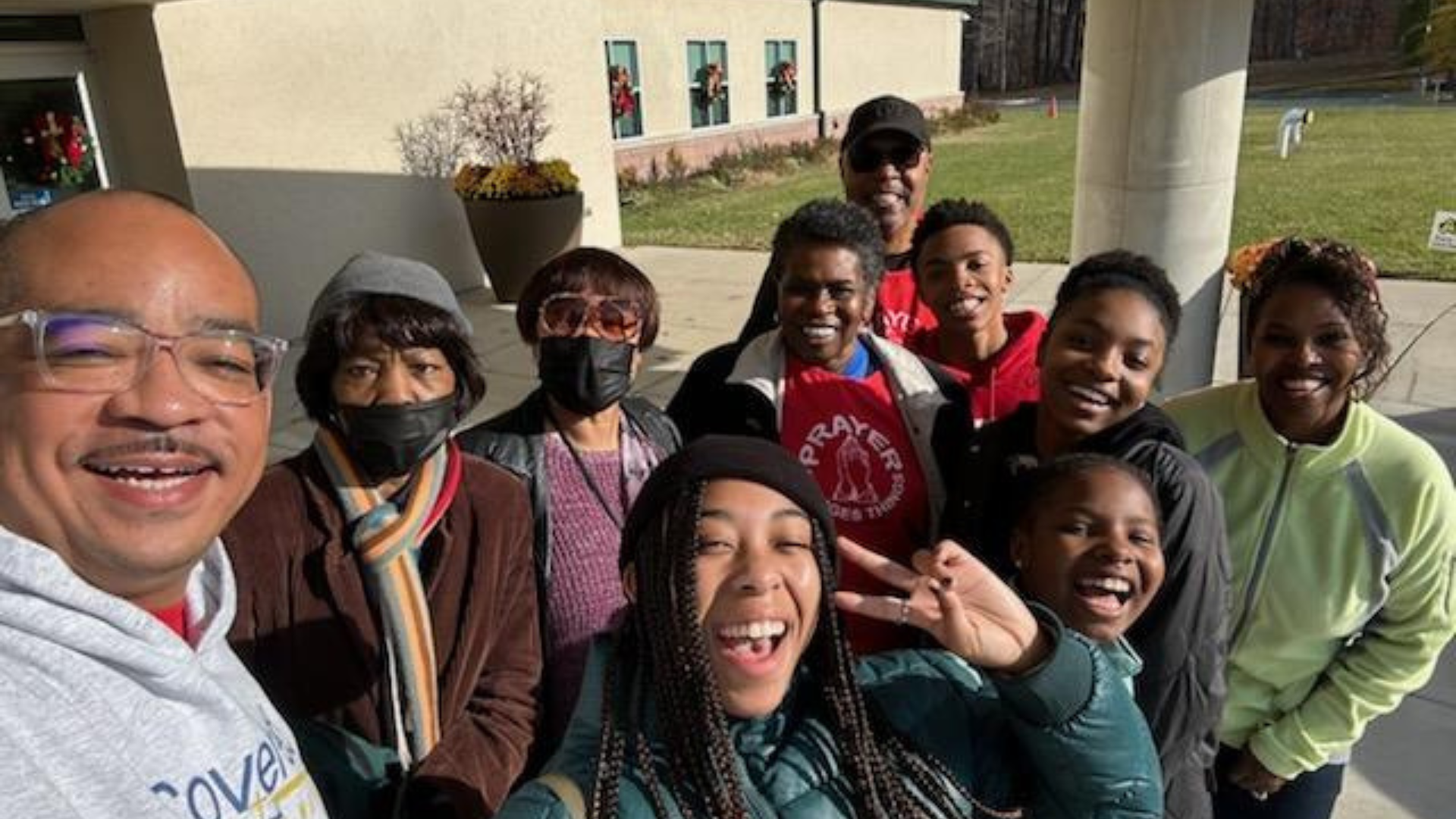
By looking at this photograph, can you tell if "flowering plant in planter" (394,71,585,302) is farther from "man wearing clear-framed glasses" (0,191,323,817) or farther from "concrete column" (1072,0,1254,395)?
"man wearing clear-framed glasses" (0,191,323,817)

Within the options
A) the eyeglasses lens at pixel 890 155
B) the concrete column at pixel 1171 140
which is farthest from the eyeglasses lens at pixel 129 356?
the concrete column at pixel 1171 140

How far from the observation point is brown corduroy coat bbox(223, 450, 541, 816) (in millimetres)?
1742

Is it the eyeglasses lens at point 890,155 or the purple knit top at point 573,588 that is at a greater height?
the eyeglasses lens at point 890,155

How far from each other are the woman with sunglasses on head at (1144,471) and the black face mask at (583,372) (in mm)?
857

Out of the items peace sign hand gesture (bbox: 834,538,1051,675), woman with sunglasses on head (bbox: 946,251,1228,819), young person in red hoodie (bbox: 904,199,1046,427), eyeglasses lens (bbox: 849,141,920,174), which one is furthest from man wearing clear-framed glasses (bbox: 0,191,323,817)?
eyeglasses lens (bbox: 849,141,920,174)

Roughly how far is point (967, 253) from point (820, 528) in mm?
1543

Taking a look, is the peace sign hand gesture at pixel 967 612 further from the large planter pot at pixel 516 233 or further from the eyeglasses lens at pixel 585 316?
the large planter pot at pixel 516 233

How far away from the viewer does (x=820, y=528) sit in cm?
147

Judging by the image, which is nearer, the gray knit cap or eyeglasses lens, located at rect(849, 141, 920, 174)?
the gray knit cap

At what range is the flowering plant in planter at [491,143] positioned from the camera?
378 inches

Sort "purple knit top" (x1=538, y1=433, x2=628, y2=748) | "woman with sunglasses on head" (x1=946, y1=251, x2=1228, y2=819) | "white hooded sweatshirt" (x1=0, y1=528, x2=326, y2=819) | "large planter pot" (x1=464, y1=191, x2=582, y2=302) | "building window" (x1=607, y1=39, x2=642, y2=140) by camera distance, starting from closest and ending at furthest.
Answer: "white hooded sweatshirt" (x1=0, y1=528, x2=326, y2=819), "woman with sunglasses on head" (x1=946, y1=251, x2=1228, y2=819), "purple knit top" (x1=538, y1=433, x2=628, y2=748), "large planter pot" (x1=464, y1=191, x2=582, y2=302), "building window" (x1=607, y1=39, x2=642, y2=140)

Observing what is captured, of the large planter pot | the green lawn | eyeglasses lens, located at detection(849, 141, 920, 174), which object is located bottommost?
the green lawn

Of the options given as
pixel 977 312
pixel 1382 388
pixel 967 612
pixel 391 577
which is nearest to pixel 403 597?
pixel 391 577

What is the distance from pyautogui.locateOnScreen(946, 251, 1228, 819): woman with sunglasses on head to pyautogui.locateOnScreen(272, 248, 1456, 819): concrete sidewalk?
68.2 inches
